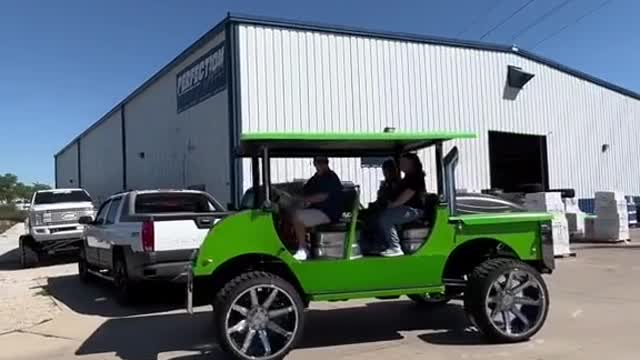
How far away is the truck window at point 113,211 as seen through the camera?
12.7 meters

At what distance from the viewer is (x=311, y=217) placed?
24.0 feet

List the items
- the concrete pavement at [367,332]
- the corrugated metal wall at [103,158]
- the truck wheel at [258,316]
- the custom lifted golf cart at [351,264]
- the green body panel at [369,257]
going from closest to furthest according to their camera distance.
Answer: the truck wheel at [258,316] → the custom lifted golf cart at [351,264] → the green body panel at [369,257] → the concrete pavement at [367,332] → the corrugated metal wall at [103,158]

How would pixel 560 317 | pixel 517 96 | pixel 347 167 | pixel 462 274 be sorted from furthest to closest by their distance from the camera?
1. pixel 517 96
2. pixel 347 167
3. pixel 560 317
4. pixel 462 274

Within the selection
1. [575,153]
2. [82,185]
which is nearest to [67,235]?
[575,153]

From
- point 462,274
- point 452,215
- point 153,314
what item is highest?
point 452,215

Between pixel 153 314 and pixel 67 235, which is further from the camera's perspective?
pixel 67 235

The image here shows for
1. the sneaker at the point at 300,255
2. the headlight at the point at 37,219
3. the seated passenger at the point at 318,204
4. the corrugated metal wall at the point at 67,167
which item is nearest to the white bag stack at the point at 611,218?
the seated passenger at the point at 318,204

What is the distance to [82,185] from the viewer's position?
55.5m

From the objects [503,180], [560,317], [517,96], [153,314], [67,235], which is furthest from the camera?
[503,180]

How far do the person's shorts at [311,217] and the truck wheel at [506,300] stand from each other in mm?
1769

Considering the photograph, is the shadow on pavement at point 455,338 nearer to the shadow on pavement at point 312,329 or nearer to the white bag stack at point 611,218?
the shadow on pavement at point 312,329

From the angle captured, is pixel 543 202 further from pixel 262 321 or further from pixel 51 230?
pixel 51 230

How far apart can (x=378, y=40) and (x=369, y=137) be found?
568 inches

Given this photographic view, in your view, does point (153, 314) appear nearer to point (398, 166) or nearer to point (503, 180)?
point (398, 166)
